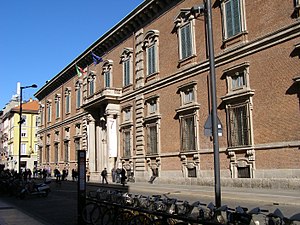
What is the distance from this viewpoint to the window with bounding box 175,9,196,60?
2636 cm

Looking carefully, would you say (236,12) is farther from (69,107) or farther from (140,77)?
(69,107)

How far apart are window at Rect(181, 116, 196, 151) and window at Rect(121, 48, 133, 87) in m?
9.68

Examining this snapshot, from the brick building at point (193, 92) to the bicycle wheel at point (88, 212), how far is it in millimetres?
7301

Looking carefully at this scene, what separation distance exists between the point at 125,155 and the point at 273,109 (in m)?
17.6

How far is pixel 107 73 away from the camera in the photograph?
39.7 meters

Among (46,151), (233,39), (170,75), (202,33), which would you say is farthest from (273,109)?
(46,151)

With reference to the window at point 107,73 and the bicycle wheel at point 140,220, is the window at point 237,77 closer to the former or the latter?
the bicycle wheel at point 140,220

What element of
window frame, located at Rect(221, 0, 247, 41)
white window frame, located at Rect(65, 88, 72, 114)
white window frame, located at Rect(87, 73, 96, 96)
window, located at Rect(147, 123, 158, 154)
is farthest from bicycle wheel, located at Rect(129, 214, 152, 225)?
white window frame, located at Rect(65, 88, 72, 114)

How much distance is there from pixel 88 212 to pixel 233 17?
645 inches

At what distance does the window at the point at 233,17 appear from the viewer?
22078mm

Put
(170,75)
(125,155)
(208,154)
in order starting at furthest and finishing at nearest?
(125,155) < (170,75) < (208,154)

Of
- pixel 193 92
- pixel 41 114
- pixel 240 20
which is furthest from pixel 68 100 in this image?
pixel 240 20

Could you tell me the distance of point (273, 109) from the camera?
64.4 ft

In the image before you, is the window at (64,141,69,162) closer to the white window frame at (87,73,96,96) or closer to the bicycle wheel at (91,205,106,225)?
the white window frame at (87,73,96,96)
